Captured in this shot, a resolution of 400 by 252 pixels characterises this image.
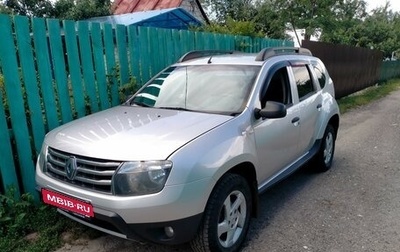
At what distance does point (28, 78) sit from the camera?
11.7ft

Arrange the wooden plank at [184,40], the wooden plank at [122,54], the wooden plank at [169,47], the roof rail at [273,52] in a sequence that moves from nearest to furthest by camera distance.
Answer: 1. the roof rail at [273,52]
2. the wooden plank at [122,54]
3. the wooden plank at [169,47]
4. the wooden plank at [184,40]

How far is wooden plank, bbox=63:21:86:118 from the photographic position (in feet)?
12.9

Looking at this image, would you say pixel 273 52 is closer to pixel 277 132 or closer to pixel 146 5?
pixel 277 132

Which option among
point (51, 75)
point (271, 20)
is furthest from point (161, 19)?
point (271, 20)

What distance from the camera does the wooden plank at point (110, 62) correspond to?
4410 millimetres

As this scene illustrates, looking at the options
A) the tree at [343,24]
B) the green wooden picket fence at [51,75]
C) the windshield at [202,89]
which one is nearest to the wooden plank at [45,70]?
the green wooden picket fence at [51,75]

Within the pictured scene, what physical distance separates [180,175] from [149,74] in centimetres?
317

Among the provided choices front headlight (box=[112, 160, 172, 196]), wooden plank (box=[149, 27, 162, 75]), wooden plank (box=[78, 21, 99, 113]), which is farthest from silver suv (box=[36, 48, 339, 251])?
wooden plank (box=[149, 27, 162, 75])

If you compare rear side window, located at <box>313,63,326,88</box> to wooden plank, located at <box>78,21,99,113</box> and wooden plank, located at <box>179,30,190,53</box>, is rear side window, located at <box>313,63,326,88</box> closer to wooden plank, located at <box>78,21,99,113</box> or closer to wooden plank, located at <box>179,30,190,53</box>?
wooden plank, located at <box>179,30,190,53</box>

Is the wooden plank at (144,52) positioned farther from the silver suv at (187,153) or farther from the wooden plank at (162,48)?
the silver suv at (187,153)

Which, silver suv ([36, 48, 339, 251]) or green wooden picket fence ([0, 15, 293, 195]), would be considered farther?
green wooden picket fence ([0, 15, 293, 195])

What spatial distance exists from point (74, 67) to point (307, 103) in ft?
9.53

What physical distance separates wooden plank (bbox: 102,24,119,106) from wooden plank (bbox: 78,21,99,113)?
10.8 inches

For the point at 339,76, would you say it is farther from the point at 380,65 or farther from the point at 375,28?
the point at 375,28
